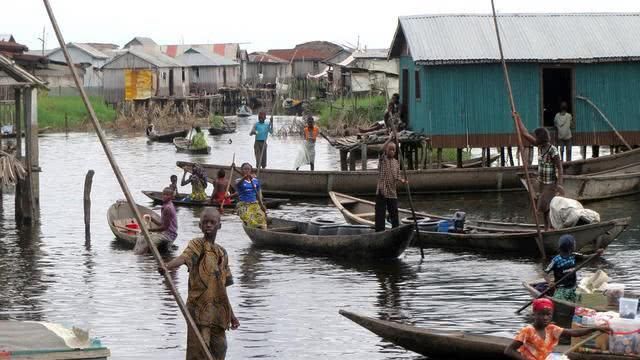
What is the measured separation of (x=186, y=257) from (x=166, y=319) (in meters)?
4.59

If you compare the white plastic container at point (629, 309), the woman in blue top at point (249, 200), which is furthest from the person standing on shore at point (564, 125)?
the white plastic container at point (629, 309)

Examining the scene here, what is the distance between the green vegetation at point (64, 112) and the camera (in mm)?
57062

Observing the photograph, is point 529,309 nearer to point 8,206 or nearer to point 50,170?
point 8,206

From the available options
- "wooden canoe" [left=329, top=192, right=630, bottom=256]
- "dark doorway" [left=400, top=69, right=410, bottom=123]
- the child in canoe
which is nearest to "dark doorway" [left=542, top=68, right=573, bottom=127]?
"dark doorway" [left=400, top=69, right=410, bottom=123]

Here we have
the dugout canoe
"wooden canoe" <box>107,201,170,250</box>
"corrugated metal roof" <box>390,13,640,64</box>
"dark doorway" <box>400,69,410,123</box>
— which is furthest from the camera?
"dark doorway" <box>400,69,410,123</box>

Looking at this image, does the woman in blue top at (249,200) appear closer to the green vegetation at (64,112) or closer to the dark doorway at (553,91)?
the dark doorway at (553,91)

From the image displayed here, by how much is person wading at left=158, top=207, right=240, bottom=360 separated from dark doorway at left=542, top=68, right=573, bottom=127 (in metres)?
19.7

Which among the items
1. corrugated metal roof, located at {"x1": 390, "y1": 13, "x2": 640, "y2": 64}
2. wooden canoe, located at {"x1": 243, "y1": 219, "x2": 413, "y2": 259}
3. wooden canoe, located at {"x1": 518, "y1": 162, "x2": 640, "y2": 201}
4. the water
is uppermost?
corrugated metal roof, located at {"x1": 390, "y1": 13, "x2": 640, "y2": 64}

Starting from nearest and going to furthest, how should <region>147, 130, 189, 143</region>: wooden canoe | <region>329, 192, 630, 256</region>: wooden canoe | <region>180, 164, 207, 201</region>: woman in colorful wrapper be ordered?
<region>329, 192, 630, 256</region>: wooden canoe, <region>180, 164, 207, 201</region>: woman in colorful wrapper, <region>147, 130, 189, 143</region>: wooden canoe

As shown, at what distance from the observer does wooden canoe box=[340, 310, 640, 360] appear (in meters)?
10.5

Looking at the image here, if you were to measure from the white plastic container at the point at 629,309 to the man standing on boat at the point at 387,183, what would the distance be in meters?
6.65

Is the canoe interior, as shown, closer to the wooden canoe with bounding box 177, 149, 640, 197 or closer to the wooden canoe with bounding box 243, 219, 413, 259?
the wooden canoe with bounding box 243, 219, 413, 259

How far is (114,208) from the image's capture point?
1988 cm

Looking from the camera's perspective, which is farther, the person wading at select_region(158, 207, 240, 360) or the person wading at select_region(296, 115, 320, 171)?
the person wading at select_region(296, 115, 320, 171)
